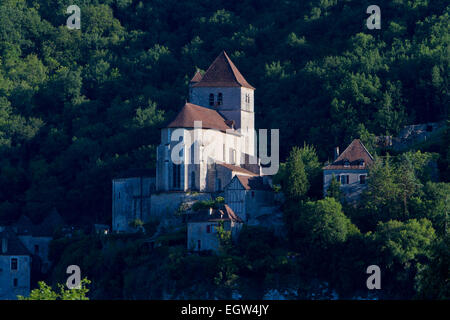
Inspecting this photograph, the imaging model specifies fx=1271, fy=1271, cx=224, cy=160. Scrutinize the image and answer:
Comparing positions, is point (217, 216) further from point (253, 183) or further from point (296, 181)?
point (296, 181)

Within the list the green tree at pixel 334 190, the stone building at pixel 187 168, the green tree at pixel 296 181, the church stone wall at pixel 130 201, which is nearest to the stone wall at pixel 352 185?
the green tree at pixel 334 190

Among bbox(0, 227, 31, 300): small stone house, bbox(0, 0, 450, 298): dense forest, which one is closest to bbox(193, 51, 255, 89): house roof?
bbox(0, 0, 450, 298): dense forest

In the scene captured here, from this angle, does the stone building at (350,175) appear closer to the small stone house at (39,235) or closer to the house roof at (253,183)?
the house roof at (253,183)

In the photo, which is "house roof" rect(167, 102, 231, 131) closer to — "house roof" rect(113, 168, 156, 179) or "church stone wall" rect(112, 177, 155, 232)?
"house roof" rect(113, 168, 156, 179)

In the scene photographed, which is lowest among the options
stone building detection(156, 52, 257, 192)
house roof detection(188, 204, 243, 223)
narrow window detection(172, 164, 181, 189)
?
house roof detection(188, 204, 243, 223)
